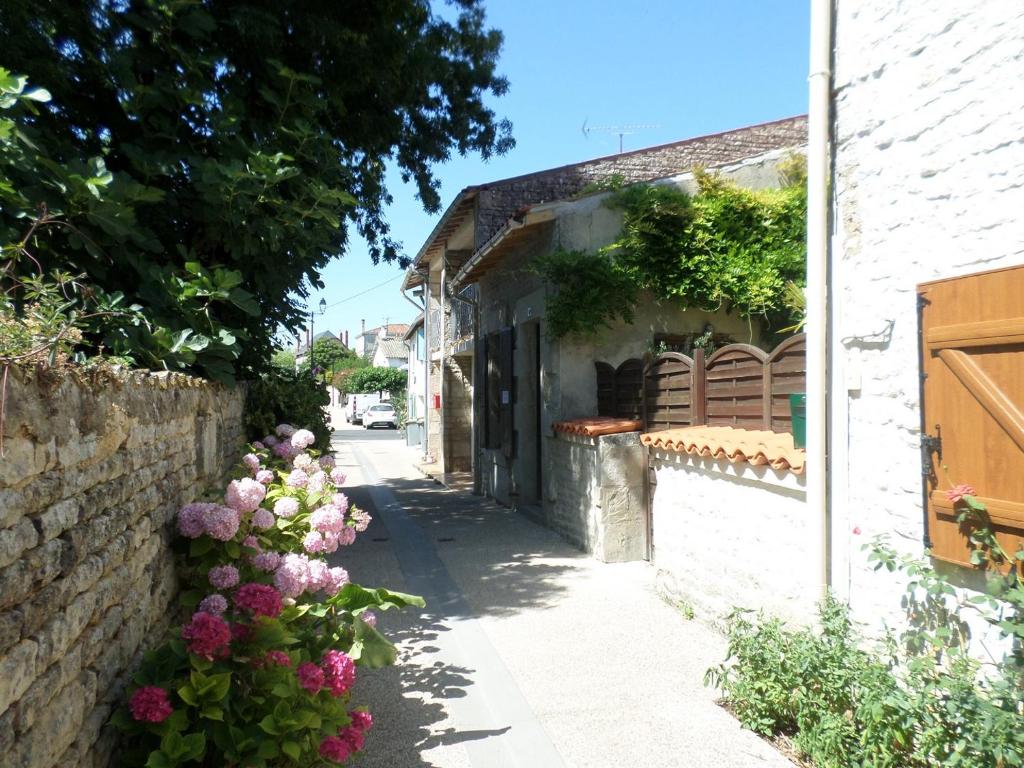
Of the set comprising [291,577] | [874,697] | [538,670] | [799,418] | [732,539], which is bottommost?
[538,670]

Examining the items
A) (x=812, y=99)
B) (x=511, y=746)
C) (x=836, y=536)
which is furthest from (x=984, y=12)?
(x=511, y=746)

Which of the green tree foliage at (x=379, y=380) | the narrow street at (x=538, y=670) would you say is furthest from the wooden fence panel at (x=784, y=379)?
the green tree foliage at (x=379, y=380)

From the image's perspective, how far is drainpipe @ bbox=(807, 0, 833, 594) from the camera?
156 inches

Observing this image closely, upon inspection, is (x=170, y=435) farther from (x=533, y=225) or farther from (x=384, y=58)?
(x=533, y=225)

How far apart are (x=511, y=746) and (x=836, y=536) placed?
1996 mm

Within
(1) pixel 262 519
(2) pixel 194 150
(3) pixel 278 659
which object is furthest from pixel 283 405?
(3) pixel 278 659

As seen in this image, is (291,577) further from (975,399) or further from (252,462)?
(975,399)

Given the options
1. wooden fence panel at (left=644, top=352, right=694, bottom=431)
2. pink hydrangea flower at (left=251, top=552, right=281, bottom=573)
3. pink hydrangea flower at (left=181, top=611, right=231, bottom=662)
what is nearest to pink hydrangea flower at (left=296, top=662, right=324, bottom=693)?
pink hydrangea flower at (left=181, top=611, right=231, bottom=662)

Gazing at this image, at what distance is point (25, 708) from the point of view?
1791mm

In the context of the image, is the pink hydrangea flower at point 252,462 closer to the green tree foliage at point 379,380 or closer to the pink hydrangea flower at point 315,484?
the pink hydrangea flower at point 315,484

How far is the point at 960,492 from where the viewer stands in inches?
120

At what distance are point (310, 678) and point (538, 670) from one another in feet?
6.87

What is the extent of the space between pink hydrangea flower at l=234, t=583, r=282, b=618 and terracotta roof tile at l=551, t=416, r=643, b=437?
4.51 metres

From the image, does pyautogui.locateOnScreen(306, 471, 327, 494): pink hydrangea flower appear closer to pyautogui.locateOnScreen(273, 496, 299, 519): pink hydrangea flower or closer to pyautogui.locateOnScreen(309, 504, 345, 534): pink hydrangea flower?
pyautogui.locateOnScreen(273, 496, 299, 519): pink hydrangea flower
